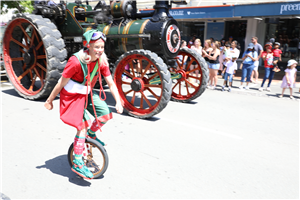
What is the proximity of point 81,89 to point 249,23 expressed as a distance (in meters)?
13.6

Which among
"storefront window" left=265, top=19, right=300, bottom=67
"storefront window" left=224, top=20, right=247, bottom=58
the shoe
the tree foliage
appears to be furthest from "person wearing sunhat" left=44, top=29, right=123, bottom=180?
the tree foliage

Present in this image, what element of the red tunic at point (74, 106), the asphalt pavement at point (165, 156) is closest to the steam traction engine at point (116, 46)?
the asphalt pavement at point (165, 156)

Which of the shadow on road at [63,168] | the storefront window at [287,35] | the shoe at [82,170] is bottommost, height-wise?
the shadow on road at [63,168]

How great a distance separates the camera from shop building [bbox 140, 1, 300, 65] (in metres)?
11.4

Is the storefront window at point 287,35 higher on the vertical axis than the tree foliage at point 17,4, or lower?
lower

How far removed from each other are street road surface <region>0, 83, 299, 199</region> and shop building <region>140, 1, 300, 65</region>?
727cm

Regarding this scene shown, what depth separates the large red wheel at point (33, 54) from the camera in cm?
548

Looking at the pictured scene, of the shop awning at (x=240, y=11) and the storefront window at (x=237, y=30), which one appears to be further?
the storefront window at (x=237, y=30)

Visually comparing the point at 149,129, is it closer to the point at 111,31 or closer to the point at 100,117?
the point at 100,117

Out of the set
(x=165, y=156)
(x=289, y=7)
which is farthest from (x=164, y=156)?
(x=289, y=7)

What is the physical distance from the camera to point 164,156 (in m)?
3.58

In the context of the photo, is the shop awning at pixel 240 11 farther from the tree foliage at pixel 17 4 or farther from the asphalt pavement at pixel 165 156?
the tree foliage at pixel 17 4

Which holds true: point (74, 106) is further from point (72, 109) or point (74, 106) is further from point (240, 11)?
point (240, 11)

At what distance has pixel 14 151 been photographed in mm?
3594
